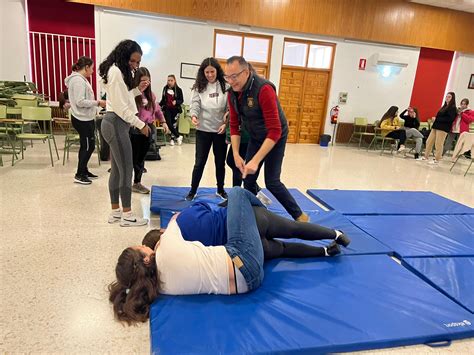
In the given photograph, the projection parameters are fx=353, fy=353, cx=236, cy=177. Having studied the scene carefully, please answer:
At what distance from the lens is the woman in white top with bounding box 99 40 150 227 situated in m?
2.67

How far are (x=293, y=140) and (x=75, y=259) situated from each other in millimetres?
7610

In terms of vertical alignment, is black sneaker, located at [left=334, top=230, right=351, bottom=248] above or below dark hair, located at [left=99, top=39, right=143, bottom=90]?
below

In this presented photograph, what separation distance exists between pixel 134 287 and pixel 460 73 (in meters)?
11.3

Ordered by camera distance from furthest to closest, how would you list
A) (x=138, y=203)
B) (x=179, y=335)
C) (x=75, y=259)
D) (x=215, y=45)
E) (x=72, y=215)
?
(x=215, y=45)
(x=138, y=203)
(x=72, y=215)
(x=75, y=259)
(x=179, y=335)

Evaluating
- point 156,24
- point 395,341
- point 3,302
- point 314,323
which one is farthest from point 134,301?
point 156,24

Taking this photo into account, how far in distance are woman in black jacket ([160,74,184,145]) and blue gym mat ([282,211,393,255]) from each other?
4.85 meters

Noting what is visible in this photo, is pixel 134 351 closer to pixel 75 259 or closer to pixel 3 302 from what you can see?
pixel 3 302

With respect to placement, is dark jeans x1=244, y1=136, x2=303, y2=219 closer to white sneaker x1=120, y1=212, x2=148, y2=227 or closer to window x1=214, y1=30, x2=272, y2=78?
white sneaker x1=120, y1=212, x2=148, y2=227

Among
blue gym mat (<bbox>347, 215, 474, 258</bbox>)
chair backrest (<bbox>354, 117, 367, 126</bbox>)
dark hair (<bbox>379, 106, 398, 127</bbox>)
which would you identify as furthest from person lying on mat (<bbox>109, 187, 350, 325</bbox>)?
chair backrest (<bbox>354, 117, 367, 126</bbox>)

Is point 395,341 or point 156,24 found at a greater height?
point 156,24

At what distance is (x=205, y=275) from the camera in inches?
75.9

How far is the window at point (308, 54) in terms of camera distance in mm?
8759

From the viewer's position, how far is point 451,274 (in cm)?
253

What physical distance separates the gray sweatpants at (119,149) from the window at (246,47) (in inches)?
236
